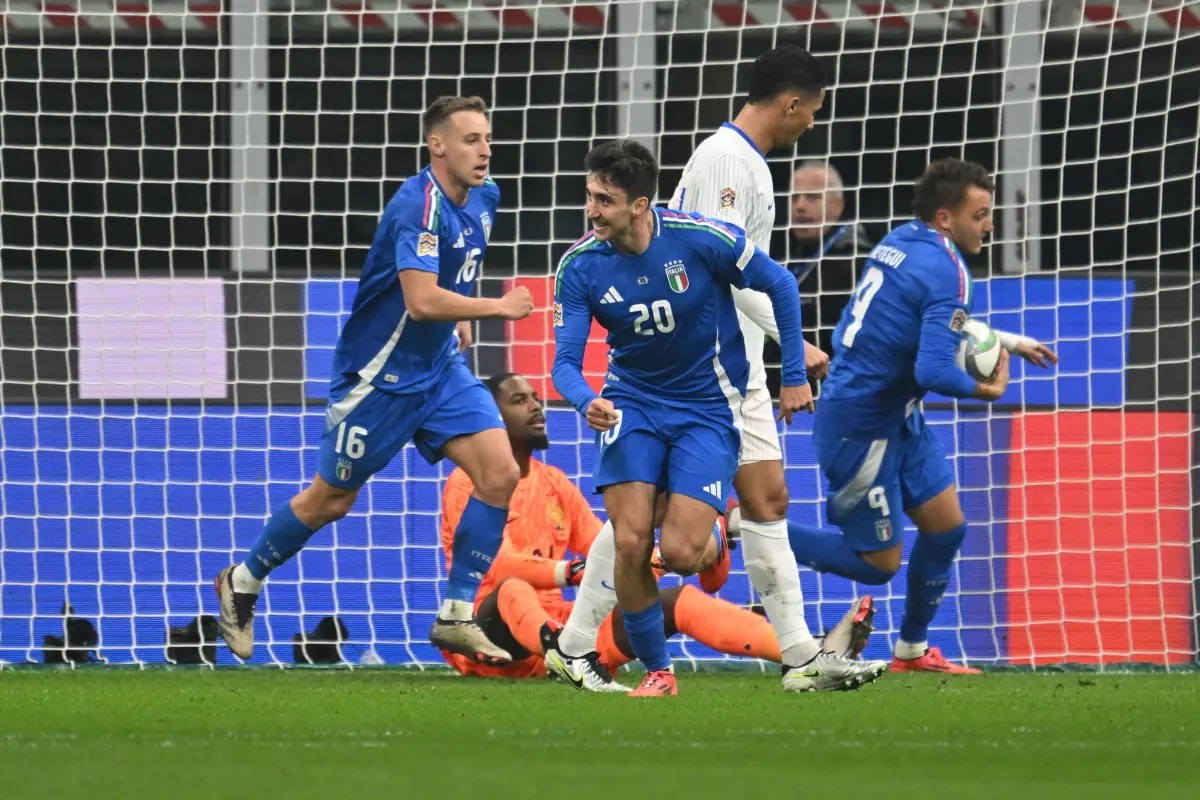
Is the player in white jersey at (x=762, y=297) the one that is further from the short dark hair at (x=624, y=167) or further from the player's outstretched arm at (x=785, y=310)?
the short dark hair at (x=624, y=167)

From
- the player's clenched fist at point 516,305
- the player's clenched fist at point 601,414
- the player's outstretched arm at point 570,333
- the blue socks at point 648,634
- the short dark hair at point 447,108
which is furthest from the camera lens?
the short dark hair at point 447,108


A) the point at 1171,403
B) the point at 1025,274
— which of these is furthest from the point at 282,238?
the point at 1171,403

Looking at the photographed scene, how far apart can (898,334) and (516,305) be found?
4.95 ft

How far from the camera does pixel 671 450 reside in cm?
584

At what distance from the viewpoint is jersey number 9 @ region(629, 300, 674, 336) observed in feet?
19.0

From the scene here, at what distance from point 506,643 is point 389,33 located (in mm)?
3533

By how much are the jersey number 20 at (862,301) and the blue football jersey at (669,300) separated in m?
1.38

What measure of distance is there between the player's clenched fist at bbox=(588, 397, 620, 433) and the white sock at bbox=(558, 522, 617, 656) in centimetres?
73

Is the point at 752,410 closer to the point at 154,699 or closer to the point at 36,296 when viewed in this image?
the point at 154,699

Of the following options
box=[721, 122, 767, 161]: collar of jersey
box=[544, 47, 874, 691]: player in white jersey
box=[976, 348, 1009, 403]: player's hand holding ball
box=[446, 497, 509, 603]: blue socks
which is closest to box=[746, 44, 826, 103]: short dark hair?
A: box=[544, 47, 874, 691]: player in white jersey

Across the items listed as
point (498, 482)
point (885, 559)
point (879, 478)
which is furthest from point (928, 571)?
point (498, 482)

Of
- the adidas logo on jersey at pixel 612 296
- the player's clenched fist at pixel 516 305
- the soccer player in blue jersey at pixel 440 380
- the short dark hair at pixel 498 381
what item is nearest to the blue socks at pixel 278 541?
the soccer player in blue jersey at pixel 440 380

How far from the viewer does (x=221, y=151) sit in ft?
30.3

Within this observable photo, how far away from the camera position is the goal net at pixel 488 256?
848 cm
